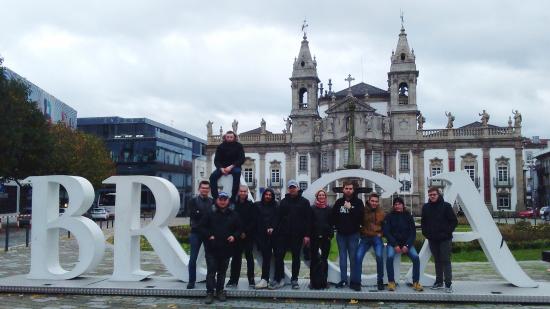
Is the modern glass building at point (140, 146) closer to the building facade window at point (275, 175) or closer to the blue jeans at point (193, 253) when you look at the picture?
the building facade window at point (275, 175)

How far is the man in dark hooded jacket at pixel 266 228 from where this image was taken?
9438 millimetres

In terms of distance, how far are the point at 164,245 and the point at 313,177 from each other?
167 feet

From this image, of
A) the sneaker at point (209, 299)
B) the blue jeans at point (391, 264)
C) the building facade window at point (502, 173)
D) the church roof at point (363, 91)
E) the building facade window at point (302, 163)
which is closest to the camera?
the sneaker at point (209, 299)

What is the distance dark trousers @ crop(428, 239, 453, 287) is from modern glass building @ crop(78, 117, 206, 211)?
57182 millimetres

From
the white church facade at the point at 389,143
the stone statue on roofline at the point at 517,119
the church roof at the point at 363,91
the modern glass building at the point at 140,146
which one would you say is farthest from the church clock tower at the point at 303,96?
the stone statue on roofline at the point at 517,119

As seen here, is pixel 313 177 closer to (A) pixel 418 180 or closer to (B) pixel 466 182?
(A) pixel 418 180

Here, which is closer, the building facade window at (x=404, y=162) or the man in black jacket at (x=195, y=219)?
the man in black jacket at (x=195, y=219)

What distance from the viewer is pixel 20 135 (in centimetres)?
2836

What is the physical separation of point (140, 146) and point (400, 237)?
62365mm

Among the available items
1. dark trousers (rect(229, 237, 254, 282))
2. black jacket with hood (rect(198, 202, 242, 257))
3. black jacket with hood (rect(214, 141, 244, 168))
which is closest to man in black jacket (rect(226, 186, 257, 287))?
dark trousers (rect(229, 237, 254, 282))

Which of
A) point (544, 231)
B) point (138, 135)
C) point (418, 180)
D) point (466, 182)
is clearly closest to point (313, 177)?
point (418, 180)

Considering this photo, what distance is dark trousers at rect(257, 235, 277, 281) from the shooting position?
9.52 meters

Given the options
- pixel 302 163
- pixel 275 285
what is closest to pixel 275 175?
pixel 302 163

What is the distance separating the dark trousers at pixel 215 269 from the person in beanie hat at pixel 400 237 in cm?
275
